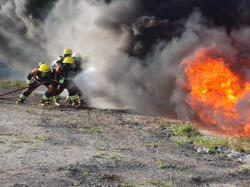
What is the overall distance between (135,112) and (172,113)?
1437mm

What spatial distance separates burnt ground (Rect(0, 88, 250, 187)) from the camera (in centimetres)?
458

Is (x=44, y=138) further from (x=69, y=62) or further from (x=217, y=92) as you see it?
(x=217, y=92)

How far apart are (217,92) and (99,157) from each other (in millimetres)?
4695

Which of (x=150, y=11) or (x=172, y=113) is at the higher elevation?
(x=150, y=11)

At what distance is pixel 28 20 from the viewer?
18203mm

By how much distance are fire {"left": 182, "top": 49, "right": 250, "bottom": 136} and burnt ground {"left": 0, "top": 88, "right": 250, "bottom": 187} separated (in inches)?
62.4

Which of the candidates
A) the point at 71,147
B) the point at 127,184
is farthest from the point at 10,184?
the point at 71,147

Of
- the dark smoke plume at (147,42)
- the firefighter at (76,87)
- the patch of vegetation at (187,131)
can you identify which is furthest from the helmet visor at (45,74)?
the patch of vegetation at (187,131)

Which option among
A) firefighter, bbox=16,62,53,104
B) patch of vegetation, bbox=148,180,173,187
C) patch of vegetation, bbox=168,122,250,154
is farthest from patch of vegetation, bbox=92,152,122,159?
firefighter, bbox=16,62,53,104

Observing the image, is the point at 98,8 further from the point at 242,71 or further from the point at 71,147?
the point at 71,147

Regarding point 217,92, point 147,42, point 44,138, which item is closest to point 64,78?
point 147,42

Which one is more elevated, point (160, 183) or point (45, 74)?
point (45, 74)

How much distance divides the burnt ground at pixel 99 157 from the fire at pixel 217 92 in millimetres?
1584

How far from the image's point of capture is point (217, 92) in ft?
28.6
